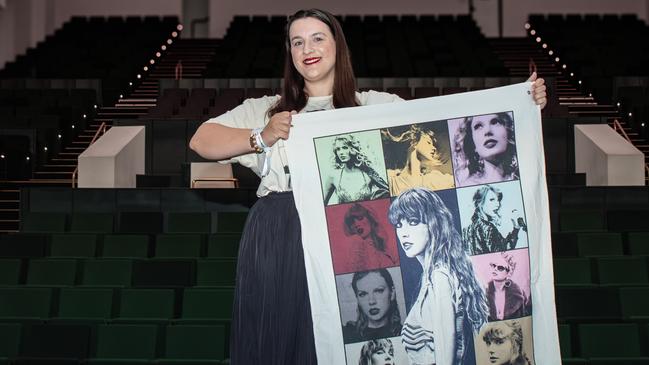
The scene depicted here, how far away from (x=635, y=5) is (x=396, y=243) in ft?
69.9

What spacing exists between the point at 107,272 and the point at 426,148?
6.12 metres

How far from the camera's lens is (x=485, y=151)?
2.69 m

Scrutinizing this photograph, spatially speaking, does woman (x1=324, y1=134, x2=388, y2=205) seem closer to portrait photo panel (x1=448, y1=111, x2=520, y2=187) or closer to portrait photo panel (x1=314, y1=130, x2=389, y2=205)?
portrait photo panel (x1=314, y1=130, x2=389, y2=205)

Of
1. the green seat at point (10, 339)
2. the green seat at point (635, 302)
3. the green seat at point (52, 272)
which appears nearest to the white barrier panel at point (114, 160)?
the green seat at point (52, 272)

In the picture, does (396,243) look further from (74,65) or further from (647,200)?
(74,65)

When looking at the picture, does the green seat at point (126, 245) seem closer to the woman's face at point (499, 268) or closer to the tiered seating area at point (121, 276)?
the tiered seating area at point (121, 276)

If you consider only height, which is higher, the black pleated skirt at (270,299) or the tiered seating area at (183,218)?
the tiered seating area at (183,218)

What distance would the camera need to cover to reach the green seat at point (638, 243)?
898 cm

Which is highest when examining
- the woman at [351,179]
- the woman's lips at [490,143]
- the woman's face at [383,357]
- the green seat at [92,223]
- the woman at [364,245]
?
the green seat at [92,223]

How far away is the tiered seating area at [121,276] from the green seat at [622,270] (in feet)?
9.33

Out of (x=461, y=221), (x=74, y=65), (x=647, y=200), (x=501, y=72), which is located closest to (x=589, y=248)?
(x=647, y=200)

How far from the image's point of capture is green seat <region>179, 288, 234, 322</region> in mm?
7582

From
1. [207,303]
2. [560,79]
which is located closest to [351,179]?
[207,303]

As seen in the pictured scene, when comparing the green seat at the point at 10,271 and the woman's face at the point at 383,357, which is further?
the green seat at the point at 10,271
